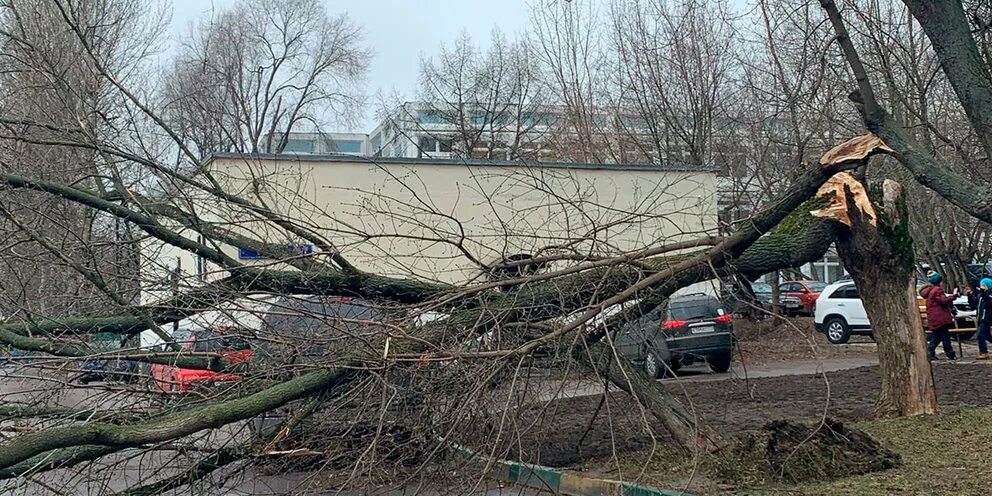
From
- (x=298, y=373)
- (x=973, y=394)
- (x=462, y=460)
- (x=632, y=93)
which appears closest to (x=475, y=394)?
(x=462, y=460)

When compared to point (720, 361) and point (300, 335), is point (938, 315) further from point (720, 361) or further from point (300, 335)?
point (300, 335)

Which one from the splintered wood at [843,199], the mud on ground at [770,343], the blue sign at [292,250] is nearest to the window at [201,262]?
the blue sign at [292,250]

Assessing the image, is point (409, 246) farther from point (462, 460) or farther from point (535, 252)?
point (462, 460)

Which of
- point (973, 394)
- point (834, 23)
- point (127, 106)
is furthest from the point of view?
point (973, 394)

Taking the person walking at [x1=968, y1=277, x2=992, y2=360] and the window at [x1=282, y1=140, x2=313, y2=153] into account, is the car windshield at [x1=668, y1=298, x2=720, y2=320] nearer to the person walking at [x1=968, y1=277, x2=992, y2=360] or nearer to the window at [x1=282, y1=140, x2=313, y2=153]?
the person walking at [x1=968, y1=277, x2=992, y2=360]

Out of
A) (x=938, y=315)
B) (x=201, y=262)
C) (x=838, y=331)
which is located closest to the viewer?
(x=201, y=262)

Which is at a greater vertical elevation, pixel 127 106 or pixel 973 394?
pixel 127 106

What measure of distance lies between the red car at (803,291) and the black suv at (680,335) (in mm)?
16145

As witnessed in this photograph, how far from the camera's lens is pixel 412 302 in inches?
312

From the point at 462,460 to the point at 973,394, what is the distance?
7505 millimetres

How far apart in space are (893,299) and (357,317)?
5.48 metres

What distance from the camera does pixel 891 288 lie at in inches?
377

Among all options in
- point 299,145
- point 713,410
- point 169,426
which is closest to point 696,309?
point 713,410

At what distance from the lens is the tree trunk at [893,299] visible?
9414 millimetres
